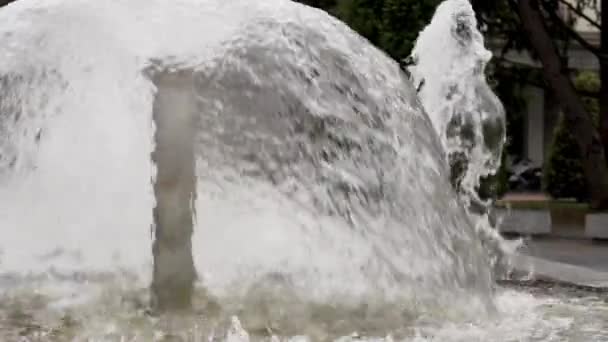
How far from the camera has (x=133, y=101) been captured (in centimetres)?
421

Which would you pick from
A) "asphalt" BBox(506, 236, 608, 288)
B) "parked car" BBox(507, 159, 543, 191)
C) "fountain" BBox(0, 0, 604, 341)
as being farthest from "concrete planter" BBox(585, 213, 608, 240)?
"parked car" BBox(507, 159, 543, 191)

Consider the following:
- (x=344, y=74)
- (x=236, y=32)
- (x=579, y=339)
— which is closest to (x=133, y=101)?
(x=236, y=32)

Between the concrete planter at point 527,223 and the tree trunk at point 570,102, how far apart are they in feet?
4.25

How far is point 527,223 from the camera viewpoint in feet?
41.6

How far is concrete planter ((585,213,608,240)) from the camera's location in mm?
11859

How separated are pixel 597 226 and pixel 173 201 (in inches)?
361

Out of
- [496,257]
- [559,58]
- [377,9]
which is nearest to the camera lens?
[496,257]

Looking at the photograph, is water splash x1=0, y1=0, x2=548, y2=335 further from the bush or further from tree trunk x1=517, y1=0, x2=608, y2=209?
the bush

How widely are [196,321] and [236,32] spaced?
1301 millimetres

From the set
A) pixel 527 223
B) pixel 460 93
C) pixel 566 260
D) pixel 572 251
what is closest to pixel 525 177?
pixel 527 223

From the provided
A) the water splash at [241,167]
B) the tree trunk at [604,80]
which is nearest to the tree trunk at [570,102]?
the tree trunk at [604,80]

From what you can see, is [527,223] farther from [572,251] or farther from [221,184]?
[221,184]

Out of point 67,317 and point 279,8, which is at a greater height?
point 279,8

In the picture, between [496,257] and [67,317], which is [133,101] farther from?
[496,257]
